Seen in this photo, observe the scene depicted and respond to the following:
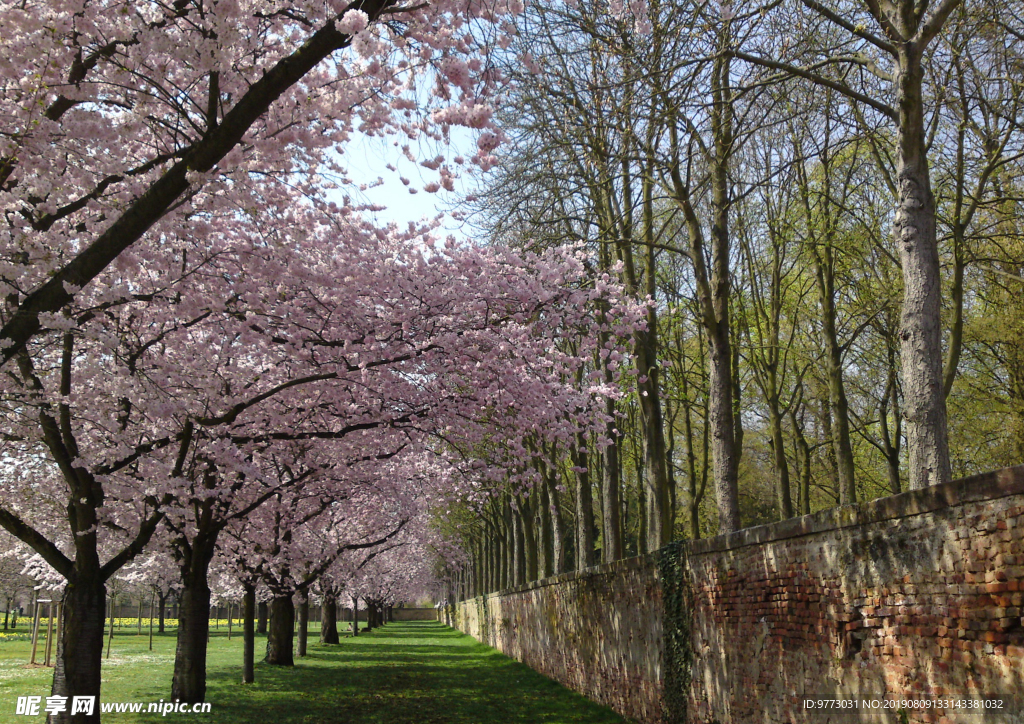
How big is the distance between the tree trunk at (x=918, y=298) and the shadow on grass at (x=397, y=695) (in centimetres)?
698

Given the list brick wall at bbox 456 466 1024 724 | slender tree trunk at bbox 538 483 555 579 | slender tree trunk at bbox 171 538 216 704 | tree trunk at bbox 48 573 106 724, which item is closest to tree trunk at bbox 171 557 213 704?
slender tree trunk at bbox 171 538 216 704

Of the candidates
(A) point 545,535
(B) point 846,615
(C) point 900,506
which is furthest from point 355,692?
(C) point 900,506

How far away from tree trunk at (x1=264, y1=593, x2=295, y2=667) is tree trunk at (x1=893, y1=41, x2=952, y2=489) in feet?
69.7

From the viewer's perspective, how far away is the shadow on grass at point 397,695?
13.6m

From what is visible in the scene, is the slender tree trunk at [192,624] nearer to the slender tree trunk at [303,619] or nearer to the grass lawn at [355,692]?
the grass lawn at [355,692]

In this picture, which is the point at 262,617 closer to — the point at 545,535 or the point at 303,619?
the point at 303,619

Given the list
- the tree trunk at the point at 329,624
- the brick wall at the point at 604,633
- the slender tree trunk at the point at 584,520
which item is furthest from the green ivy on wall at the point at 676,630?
the tree trunk at the point at 329,624

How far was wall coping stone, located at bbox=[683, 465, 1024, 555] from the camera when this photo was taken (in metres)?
4.57

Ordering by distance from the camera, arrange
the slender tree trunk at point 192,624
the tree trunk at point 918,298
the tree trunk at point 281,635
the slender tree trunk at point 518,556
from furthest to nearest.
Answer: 1. the slender tree trunk at point 518,556
2. the tree trunk at point 281,635
3. the slender tree trunk at point 192,624
4. the tree trunk at point 918,298

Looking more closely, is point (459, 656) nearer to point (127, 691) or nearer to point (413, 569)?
point (127, 691)

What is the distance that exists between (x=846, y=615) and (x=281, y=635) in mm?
22409

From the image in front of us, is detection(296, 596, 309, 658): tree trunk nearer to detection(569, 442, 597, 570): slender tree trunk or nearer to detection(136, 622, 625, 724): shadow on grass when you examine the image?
detection(136, 622, 625, 724): shadow on grass

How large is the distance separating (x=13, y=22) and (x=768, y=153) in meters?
13.7

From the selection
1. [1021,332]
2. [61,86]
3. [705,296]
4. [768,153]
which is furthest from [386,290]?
[1021,332]
